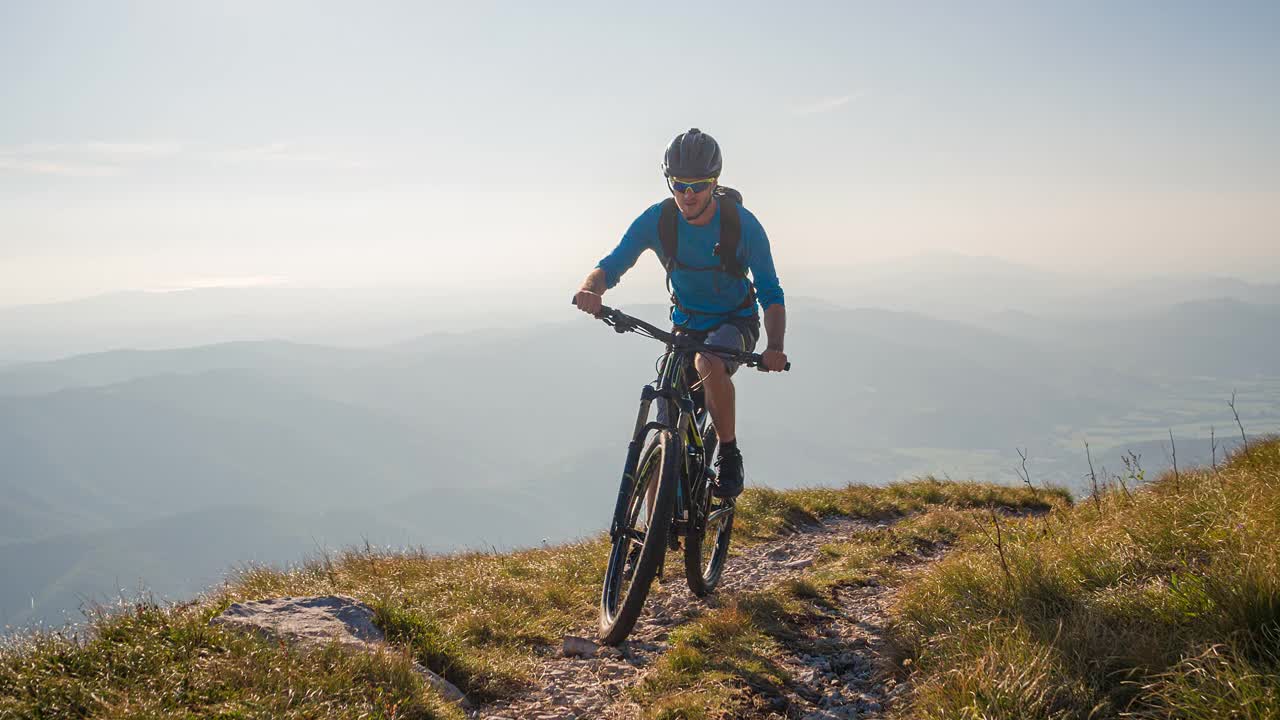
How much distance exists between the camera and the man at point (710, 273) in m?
5.65

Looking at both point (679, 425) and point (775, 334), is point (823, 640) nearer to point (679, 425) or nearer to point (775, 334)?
point (679, 425)

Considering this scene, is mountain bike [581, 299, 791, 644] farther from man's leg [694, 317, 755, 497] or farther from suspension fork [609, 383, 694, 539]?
man's leg [694, 317, 755, 497]

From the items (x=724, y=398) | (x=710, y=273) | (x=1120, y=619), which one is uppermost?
(x=710, y=273)

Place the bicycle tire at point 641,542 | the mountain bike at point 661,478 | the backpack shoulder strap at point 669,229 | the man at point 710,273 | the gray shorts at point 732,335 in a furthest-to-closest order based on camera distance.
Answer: the backpack shoulder strap at point 669,229 < the gray shorts at point 732,335 < the man at point 710,273 < the mountain bike at point 661,478 < the bicycle tire at point 641,542

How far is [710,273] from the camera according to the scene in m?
6.12

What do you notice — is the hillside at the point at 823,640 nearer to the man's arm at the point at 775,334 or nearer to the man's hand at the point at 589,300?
the man's arm at the point at 775,334

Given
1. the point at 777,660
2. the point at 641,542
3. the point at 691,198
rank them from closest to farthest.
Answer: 1. the point at 777,660
2. the point at 641,542
3. the point at 691,198

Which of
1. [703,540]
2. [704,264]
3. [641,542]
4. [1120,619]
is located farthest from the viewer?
[703,540]

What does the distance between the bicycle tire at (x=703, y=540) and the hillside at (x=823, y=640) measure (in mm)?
246

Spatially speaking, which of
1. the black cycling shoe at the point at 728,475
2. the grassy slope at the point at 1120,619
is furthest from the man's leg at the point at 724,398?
the grassy slope at the point at 1120,619

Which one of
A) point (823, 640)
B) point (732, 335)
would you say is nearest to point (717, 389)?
point (732, 335)

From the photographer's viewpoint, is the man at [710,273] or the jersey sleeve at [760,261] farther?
the jersey sleeve at [760,261]

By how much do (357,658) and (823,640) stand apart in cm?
363

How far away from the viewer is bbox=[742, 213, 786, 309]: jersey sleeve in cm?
602
